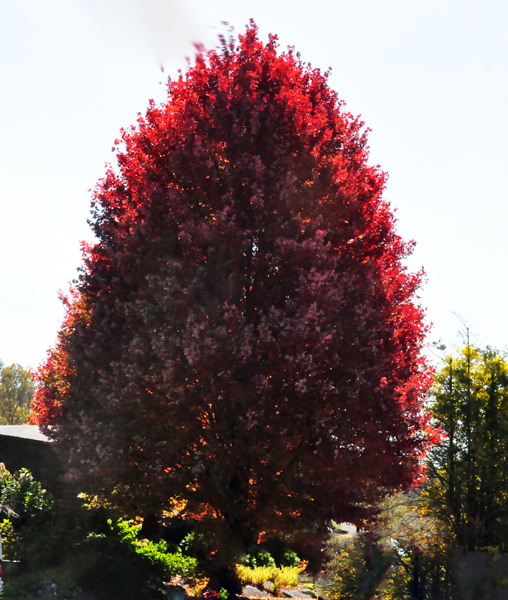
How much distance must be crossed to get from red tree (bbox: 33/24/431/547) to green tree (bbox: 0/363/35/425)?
2356 inches

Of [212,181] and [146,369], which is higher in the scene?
[212,181]

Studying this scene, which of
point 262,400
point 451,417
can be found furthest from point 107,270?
point 451,417

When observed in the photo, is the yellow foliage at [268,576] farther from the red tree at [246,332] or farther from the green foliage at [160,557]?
the red tree at [246,332]

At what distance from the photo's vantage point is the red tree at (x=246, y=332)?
11.3 meters

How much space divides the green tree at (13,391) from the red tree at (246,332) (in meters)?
59.8

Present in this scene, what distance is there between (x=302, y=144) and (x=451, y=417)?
9.30m

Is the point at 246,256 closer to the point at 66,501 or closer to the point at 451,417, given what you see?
the point at 451,417

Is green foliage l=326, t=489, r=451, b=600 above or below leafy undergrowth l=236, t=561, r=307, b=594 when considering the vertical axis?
above

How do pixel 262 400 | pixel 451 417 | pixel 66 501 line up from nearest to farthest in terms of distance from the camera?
pixel 262 400
pixel 451 417
pixel 66 501

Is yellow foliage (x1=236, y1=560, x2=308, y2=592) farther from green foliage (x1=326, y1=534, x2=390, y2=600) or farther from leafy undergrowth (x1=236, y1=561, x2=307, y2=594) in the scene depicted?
green foliage (x1=326, y1=534, x2=390, y2=600)

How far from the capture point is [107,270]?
13172mm

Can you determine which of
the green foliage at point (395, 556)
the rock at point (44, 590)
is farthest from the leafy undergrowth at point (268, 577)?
the rock at point (44, 590)

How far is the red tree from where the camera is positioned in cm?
1128

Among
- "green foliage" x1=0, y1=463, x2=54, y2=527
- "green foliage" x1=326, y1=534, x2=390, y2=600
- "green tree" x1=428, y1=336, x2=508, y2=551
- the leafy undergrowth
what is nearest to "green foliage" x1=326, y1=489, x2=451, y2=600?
"green foliage" x1=326, y1=534, x2=390, y2=600
